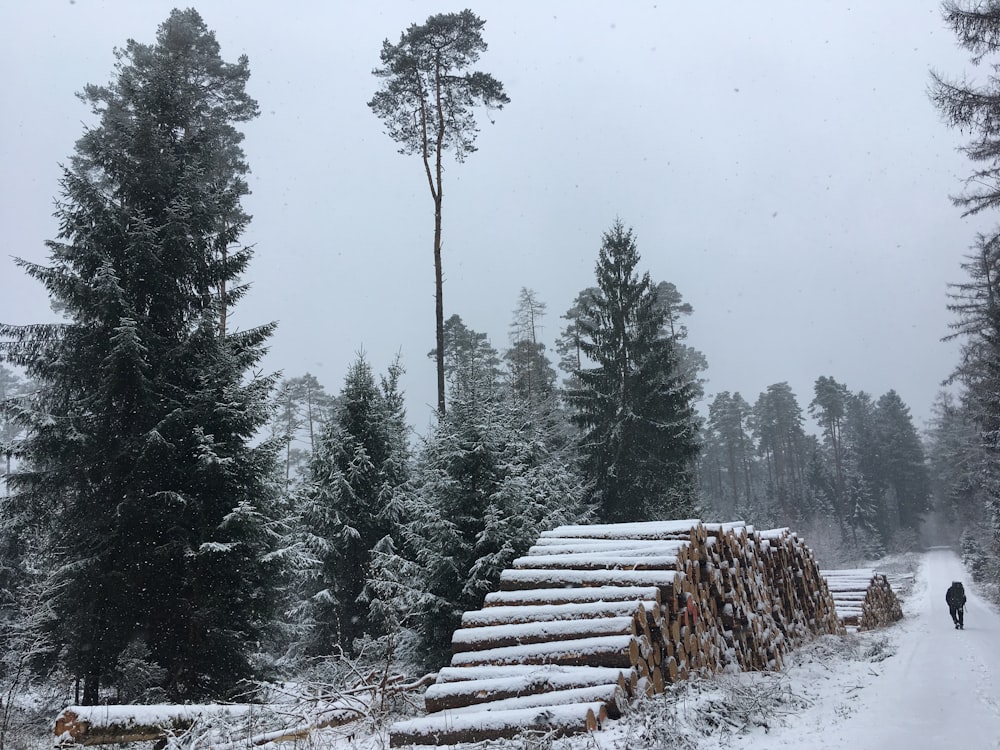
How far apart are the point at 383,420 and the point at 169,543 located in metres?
7.74

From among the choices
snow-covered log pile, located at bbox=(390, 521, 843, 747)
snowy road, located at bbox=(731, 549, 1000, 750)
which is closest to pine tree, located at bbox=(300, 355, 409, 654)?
snow-covered log pile, located at bbox=(390, 521, 843, 747)

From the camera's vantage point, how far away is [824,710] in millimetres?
6895

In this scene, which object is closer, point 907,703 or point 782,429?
point 907,703

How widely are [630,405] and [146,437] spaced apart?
1658 centimetres

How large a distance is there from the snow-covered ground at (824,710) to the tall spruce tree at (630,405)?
37.4 ft

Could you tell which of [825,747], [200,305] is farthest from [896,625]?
[200,305]

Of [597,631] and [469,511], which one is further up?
[469,511]

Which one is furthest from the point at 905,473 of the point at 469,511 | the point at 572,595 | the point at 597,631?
the point at 597,631

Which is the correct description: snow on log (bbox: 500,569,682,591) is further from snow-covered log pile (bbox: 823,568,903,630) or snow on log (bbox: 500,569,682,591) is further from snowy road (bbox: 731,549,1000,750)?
snow-covered log pile (bbox: 823,568,903,630)

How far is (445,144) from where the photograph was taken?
2414cm

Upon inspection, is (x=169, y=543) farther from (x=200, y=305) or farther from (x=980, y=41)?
(x=980, y=41)

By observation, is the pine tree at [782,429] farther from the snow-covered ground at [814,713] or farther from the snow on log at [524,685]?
the snow on log at [524,685]

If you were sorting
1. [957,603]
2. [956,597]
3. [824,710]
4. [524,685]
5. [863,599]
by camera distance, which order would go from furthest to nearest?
[863,599]
[956,597]
[957,603]
[824,710]
[524,685]

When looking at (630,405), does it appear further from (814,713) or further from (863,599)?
(814,713)
